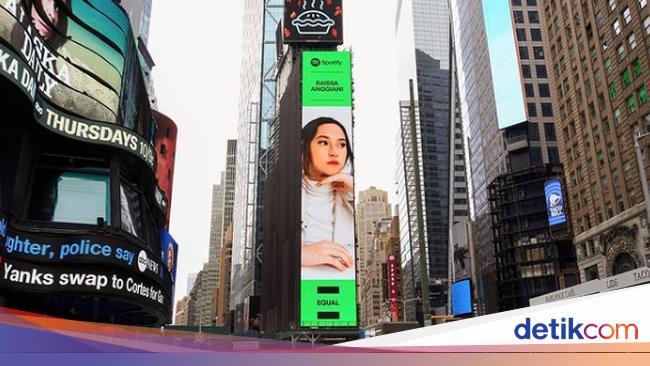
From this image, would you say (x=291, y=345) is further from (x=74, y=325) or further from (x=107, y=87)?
(x=107, y=87)

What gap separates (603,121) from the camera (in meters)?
65.4

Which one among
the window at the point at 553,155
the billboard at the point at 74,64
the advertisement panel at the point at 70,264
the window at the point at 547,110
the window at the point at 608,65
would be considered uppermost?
the window at the point at 547,110

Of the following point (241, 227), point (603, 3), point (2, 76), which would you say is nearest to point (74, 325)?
point (2, 76)

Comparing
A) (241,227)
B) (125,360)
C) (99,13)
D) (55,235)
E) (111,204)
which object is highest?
(241,227)

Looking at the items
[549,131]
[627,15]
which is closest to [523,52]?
[549,131]

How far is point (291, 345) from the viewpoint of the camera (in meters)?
5.27

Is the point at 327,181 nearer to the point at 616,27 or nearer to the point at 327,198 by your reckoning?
the point at 327,198

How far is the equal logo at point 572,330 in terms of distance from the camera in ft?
16.2

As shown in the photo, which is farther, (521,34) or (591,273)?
(521,34)

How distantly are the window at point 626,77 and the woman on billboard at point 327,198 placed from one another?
4423 cm

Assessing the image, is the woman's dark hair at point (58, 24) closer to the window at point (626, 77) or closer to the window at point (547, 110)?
the window at point (626, 77)

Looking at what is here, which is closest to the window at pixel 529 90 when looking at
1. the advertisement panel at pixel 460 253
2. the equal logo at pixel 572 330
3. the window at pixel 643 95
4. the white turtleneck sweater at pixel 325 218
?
the advertisement panel at pixel 460 253

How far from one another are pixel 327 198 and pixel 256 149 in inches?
2848

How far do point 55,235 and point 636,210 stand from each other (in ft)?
174
